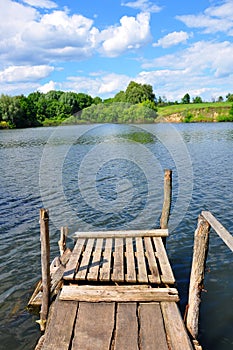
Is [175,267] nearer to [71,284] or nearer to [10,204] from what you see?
[71,284]

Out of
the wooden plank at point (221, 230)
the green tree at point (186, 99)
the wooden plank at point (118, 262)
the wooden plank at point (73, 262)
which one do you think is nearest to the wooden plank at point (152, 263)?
the wooden plank at point (118, 262)

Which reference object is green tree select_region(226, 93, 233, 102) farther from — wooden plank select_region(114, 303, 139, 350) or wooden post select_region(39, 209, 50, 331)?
wooden plank select_region(114, 303, 139, 350)

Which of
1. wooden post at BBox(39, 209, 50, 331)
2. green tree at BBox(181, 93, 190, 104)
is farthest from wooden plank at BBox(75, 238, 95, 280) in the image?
green tree at BBox(181, 93, 190, 104)

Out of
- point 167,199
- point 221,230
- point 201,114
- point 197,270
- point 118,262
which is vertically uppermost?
point 221,230

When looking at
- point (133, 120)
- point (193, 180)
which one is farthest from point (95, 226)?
point (193, 180)

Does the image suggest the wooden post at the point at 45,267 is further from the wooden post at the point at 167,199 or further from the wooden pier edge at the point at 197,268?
the wooden post at the point at 167,199

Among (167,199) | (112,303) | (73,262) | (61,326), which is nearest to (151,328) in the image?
(112,303)

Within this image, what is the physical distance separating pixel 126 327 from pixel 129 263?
2.40 m

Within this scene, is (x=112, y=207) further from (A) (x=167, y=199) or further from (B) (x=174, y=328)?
(B) (x=174, y=328)

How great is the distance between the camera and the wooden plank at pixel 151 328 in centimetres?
514

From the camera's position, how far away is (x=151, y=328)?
5539mm

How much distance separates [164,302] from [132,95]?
86.3ft

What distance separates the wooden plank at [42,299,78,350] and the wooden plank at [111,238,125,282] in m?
1.21

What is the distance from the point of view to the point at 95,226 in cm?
1323
